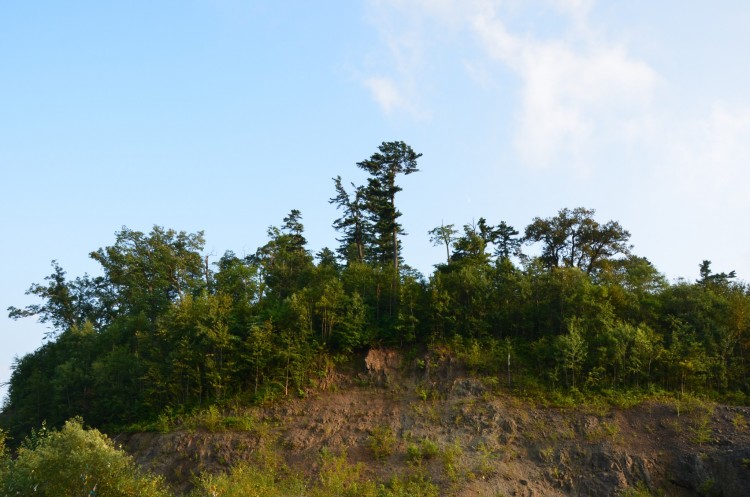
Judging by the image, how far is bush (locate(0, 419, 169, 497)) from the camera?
81.5 feet

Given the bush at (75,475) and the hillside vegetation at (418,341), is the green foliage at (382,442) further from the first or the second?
the bush at (75,475)

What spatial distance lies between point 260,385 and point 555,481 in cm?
1784

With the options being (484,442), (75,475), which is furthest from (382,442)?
(75,475)

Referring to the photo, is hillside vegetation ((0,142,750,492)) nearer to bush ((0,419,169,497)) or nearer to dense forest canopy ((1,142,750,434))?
dense forest canopy ((1,142,750,434))

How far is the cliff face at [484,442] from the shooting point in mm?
29953

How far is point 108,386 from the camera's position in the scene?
4000 centimetres

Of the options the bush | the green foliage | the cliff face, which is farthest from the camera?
the green foliage

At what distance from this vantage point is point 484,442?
3266cm

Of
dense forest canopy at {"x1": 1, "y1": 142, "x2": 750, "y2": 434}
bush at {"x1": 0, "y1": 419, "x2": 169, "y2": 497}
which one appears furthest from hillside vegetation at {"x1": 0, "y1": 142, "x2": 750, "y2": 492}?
bush at {"x1": 0, "y1": 419, "x2": 169, "y2": 497}

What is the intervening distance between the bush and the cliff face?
6.62 m

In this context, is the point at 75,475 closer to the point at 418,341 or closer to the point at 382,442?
the point at 382,442

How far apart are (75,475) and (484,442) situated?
65.3ft

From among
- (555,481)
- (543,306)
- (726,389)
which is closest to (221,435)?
(555,481)

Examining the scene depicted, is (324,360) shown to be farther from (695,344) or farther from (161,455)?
(695,344)
